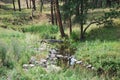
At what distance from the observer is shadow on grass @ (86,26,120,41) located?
21666 millimetres

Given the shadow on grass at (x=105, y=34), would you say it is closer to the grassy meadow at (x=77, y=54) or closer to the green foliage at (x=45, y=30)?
the grassy meadow at (x=77, y=54)

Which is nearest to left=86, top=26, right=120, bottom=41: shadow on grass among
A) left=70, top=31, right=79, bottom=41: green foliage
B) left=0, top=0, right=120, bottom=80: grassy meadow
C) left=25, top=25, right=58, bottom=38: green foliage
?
left=0, top=0, right=120, bottom=80: grassy meadow

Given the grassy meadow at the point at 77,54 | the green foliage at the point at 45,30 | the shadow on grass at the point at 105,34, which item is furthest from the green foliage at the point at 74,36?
the green foliage at the point at 45,30

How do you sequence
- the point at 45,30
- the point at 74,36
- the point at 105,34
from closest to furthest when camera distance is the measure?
the point at 105,34, the point at 74,36, the point at 45,30

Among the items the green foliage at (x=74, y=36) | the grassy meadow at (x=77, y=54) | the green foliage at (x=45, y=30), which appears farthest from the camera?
the green foliage at (x=45, y=30)

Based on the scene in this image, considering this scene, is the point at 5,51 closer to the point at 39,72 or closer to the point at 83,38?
the point at 39,72

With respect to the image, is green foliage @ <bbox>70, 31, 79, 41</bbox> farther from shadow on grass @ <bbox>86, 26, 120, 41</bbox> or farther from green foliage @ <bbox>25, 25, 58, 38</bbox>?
green foliage @ <bbox>25, 25, 58, 38</bbox>

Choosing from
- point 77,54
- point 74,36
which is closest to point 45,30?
point 74,36

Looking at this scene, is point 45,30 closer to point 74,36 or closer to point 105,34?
point 74,36

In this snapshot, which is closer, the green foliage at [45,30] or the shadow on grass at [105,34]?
the shadow on grass at [105,34]

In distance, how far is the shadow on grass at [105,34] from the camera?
21.7 m

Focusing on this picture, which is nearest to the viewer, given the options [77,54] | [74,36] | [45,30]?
[77,54]

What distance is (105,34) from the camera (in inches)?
900

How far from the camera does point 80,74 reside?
11117 mm
